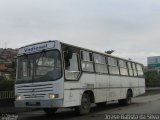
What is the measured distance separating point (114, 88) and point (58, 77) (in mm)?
6208

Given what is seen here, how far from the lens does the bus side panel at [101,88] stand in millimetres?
17247

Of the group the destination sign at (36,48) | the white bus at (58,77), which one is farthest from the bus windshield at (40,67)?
the destination sign at (36,48)

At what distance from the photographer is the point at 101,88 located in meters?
17.7

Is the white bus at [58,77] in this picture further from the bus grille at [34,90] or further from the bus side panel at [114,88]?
the bus side panel at [114,88]

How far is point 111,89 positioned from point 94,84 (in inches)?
94.9

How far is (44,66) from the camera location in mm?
14352

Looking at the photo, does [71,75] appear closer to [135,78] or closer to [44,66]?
[44,66]

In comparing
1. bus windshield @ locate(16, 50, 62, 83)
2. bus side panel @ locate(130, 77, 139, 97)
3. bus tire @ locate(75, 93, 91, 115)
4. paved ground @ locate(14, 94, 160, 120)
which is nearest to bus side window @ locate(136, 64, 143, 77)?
bus side panel @ locate(130, 77, 139, 97)

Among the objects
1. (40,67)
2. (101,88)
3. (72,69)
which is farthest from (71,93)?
(101,88)

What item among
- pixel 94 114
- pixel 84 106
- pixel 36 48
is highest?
pixel 36 48

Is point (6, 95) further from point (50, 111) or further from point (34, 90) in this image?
point (34, 90)

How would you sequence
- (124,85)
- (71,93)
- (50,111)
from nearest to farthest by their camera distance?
(71,93) < (50,111) < (124,85)

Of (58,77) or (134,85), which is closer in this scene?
(58,77)

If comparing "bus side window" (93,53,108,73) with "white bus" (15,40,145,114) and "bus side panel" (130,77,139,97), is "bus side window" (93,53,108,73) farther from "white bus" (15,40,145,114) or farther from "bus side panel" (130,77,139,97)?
"bus side panel" (130,77,139,97)
